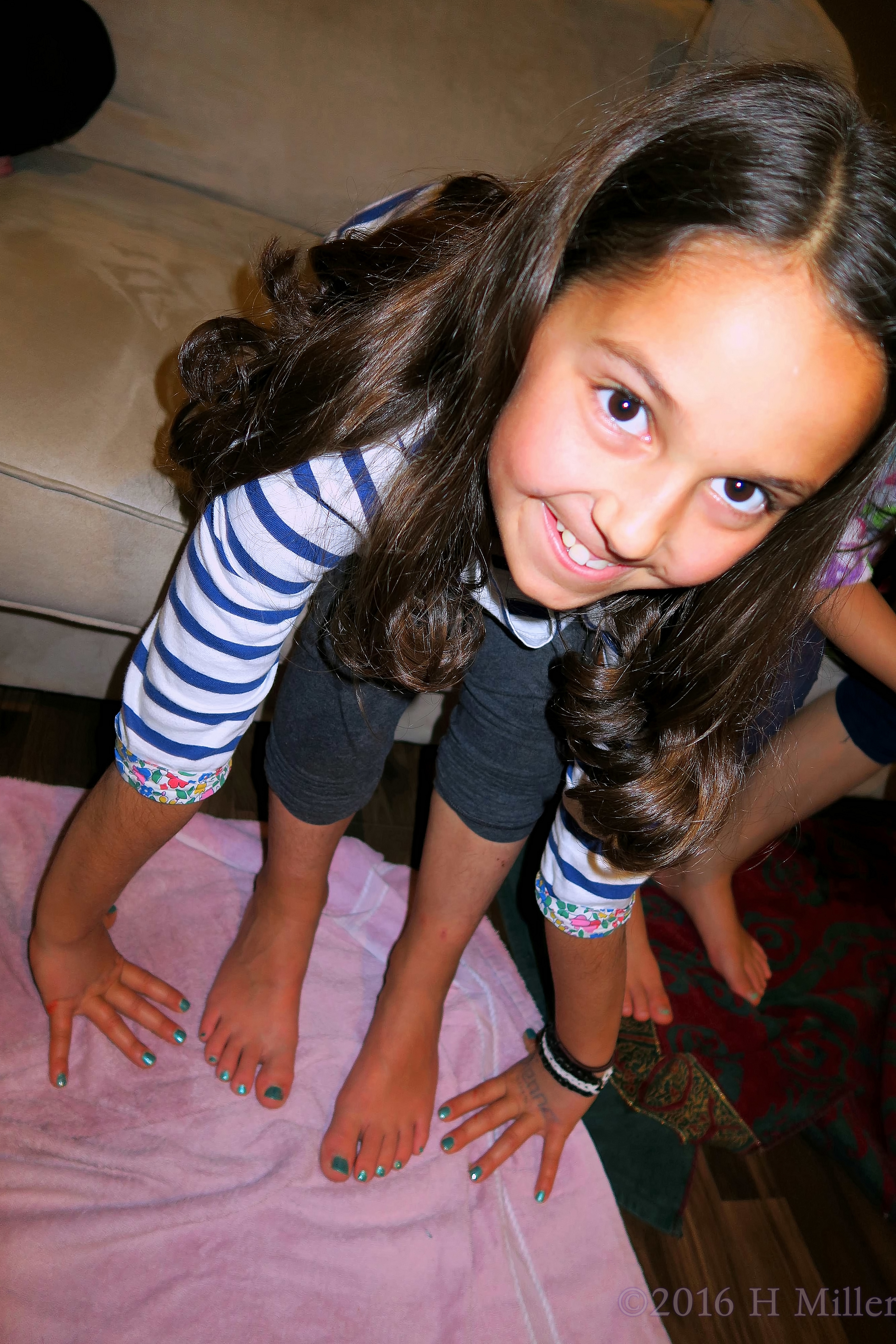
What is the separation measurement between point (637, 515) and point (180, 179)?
1.04 metres

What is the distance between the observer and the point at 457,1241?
836 millimetres

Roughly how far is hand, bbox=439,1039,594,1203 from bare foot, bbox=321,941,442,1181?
A: 0.12ft

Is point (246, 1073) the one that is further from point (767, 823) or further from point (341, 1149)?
point (767, 823)

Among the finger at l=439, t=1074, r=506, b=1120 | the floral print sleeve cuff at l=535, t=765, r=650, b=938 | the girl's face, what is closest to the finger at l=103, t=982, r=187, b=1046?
the finger at l=439, t=1074, r=506, b=1120

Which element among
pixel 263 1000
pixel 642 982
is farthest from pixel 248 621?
pixel 642 982

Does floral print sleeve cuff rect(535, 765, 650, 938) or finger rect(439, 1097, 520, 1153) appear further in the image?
finger rect(439, 1097, 520, 1153)

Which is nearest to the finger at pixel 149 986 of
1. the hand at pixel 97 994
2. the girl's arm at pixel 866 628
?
the hand at pixel 97 994

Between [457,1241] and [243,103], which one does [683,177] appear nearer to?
[457,1241]

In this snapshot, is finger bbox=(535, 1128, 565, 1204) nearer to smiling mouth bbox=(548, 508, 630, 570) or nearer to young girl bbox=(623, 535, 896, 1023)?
young girl bbox=(623, 535, 896, 1023)

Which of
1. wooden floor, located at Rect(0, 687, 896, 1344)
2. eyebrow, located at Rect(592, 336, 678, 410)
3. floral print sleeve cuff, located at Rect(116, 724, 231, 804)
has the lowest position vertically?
wooden floor, located at Rect(0, 687, 896, 1344)

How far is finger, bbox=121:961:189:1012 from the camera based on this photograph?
89cm

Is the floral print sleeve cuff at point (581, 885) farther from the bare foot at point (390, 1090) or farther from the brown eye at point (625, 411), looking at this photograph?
the brown eye at point (625, 411)

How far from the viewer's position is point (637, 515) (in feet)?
1.65

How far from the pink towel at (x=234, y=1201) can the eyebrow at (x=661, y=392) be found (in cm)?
69
